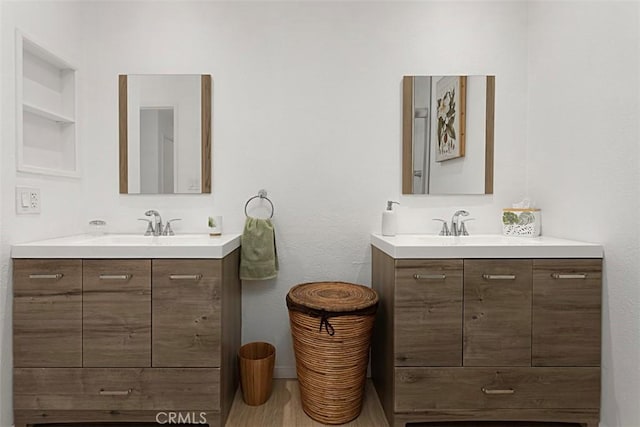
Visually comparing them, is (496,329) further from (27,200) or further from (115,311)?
(27,200)

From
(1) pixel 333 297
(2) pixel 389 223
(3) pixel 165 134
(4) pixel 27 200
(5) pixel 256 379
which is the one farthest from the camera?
(3) pixel 165 134

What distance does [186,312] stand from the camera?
1670 millimetres

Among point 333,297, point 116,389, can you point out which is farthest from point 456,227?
point 116,389

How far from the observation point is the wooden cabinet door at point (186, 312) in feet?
5.46

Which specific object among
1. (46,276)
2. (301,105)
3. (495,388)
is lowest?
(495,388)

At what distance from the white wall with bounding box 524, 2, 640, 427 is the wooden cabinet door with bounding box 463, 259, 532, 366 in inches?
13.4

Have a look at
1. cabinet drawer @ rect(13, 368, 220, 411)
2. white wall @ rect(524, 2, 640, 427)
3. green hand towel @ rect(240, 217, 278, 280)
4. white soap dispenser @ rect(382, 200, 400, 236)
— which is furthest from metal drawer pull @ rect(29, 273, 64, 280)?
white wall @ rect(524, 2, 640, 427)

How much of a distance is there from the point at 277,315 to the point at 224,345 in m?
0.54

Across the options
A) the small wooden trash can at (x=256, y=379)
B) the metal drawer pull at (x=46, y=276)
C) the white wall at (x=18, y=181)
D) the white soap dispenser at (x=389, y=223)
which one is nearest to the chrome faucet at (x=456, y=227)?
the white soap dispenser at (x=389, y=223)

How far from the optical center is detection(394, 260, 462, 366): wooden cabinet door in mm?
1664

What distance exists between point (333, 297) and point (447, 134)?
1.16 m

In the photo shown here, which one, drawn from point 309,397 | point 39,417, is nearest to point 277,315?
point 309,397

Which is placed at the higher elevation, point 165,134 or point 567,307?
point 165,134

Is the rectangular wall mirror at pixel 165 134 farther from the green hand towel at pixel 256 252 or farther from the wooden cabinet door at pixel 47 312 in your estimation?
the wooden cabinet door at pixel 47 312
